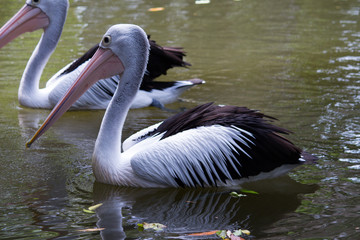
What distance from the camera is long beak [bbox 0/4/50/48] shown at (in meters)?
7.06

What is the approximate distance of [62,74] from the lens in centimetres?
740

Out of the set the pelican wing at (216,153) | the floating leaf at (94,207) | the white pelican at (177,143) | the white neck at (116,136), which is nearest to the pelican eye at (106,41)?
the white pelican at (177,143)

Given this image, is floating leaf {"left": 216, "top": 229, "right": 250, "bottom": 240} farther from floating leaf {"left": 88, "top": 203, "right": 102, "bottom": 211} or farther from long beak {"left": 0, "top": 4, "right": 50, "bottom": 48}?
long beak {"left": 0, "top": 4, "right": 50, "bottom": 48}

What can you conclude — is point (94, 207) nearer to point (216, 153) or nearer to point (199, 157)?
point (199, 157)

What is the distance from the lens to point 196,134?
191 inches

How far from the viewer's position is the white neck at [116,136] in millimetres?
4918

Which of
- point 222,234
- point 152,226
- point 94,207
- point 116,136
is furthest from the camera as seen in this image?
point 116,136

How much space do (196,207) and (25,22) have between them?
145 inches

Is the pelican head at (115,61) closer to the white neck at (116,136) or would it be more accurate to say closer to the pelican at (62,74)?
the white neck at (116,136)

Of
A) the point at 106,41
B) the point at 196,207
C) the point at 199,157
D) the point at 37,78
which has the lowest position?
the point at 196,207

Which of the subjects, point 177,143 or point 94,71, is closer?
point 177,143

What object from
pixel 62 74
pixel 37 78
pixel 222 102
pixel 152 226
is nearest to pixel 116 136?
pixel 152 226

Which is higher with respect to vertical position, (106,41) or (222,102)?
(106,41)

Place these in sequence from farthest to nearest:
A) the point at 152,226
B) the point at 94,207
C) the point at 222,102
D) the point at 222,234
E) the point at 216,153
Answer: the point at 222,102
the point at 216,153
the point at 94,207
the point at 152,226
the point at 222,234
